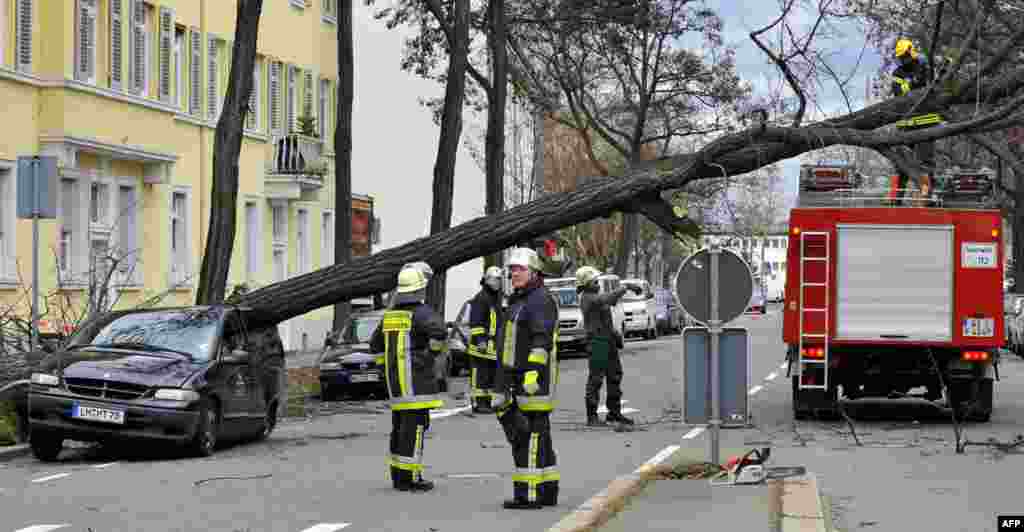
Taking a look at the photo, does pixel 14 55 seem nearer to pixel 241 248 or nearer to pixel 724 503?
pixel 241 248

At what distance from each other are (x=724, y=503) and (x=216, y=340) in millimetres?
7216

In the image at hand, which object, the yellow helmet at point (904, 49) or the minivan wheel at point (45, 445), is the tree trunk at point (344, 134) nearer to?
the yellow helmet at point (904, 49)

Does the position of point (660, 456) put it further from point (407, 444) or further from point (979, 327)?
point (979, 327)

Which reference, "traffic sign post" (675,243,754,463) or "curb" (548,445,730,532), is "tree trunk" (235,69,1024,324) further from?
"traffic sign post" (675,243,754,463)

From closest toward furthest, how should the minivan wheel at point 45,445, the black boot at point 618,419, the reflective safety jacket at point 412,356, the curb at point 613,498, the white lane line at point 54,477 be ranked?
the curb at point 613,498 < the reflective safety jacket at point 412,356 < the white lane line at point 54,477 < the minivan wheel at point 45,445 < the black boot at point 618,419

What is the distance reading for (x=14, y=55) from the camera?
96.8 ft

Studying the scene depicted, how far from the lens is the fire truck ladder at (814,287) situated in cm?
2106

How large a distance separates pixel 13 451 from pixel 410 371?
227 inches

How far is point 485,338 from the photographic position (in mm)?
14727

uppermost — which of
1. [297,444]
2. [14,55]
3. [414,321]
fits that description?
[14,55]

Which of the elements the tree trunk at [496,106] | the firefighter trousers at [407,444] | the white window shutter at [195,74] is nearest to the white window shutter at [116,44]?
the white window shutter at [195,74]

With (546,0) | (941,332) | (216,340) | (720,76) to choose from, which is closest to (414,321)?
(216,340)

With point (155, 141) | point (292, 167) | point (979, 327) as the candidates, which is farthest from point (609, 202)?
point (292, 167)

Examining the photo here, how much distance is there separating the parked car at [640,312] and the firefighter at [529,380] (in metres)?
40.9
